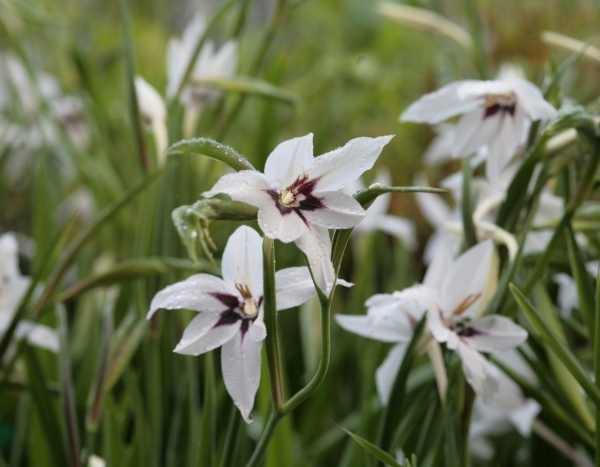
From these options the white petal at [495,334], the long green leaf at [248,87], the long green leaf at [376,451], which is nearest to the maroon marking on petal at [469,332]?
the white petal at [495,334]

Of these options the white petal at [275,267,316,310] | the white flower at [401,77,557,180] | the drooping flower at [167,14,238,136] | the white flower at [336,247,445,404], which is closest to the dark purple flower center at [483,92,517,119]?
the white flower at [401,77,557,180]

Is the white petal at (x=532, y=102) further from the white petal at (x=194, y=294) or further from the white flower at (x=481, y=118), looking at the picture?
the white petal at (x=194, y=294)

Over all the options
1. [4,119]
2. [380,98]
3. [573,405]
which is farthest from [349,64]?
[573,405]

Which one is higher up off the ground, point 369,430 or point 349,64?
point 349,64

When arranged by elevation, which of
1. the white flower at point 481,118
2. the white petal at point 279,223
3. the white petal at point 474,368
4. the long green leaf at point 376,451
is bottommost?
the long green leaf at point 376,451

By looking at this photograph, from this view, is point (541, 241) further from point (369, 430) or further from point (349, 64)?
point (349, 64)

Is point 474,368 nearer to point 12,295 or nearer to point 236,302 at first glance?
point 236,302

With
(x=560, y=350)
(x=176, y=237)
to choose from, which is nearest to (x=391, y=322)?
(x=560, y=350)

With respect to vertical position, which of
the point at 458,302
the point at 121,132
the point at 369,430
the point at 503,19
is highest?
the point at 503,19
